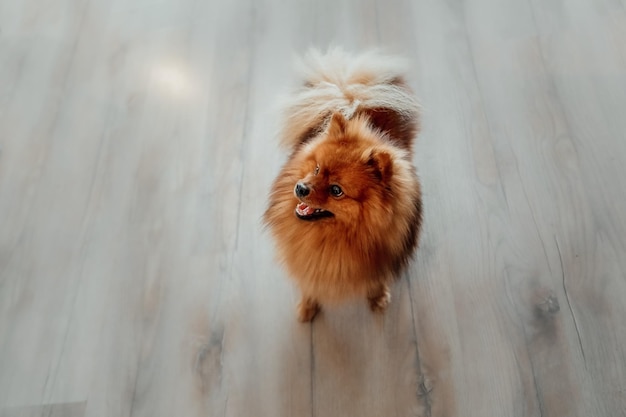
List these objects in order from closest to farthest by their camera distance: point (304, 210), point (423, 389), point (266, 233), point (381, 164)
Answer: point (381, 164), point (304, 210), point (423, 389), point (266, 233)

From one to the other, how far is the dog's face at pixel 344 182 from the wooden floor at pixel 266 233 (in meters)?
0.47

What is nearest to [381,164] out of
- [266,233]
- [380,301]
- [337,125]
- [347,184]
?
[347,184]

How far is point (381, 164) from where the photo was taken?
37.4 inches

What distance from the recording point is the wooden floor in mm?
1288

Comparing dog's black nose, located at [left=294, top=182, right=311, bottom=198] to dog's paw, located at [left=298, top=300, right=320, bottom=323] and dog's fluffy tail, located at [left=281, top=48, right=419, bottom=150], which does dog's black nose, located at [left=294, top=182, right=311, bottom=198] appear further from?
dog's paw, located at [left=298, top=300, right=320, bottom=323]

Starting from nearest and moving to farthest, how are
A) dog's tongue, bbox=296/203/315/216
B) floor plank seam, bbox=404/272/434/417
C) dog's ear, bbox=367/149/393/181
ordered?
1. dog's ear, bbox=367/149/393/181
2. dog's tongue, bbox=296/203/315/216
3. floor plank seam, bbox=404/272/434/417

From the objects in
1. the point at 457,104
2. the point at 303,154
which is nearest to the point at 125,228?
the point at 303,154

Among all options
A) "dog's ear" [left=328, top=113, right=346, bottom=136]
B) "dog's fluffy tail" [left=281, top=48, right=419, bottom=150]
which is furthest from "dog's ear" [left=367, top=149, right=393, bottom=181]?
"dog's fluffy tail" [left=281, top=48, right=419, bottom=150]

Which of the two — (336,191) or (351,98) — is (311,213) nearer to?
(336,191)

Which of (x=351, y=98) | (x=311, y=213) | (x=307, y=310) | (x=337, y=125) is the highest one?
(x=351, y=98)

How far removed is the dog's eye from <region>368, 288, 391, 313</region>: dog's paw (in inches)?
17.2

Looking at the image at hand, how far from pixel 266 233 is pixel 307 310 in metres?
0.29

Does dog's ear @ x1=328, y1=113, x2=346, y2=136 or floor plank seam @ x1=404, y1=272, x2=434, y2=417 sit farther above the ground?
dog's ear @ x1=328, y1=113, x2=346, y2=136

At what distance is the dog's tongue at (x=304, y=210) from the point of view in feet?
3.44
